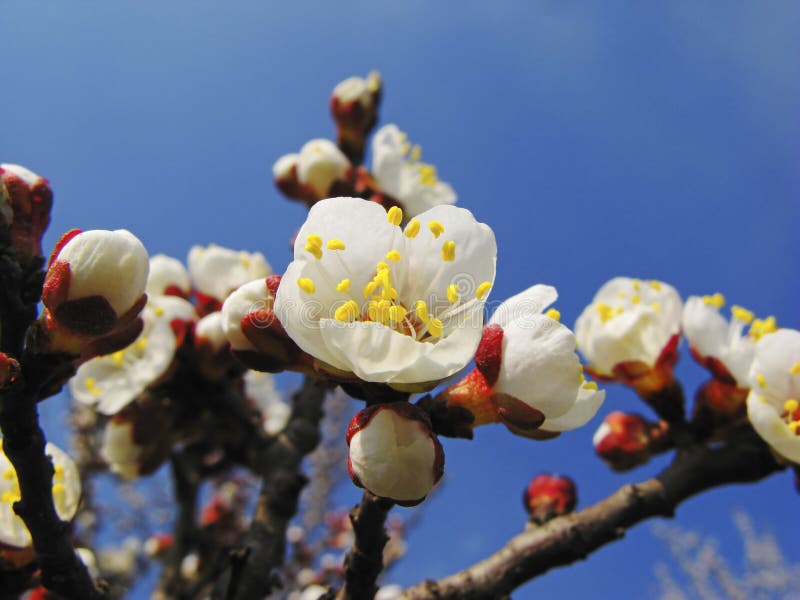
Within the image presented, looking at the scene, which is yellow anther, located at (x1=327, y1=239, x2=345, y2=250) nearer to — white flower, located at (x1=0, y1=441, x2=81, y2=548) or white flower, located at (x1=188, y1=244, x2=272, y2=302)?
white flower, located at (x1=0, y1=441, x2=81, y2=548)

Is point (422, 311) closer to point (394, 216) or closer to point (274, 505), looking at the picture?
point (394, 216)

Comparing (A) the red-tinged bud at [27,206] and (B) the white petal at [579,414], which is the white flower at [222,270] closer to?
(A) the red-tinged bud at [27,206]

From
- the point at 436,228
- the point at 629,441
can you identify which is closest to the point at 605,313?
the point at 629,441

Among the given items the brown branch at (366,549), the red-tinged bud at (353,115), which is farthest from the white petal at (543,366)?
the red-tinged bud at (353,115)

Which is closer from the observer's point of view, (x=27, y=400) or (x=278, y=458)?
(x=27, y=400)

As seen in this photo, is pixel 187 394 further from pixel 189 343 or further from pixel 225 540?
pixel 225 540

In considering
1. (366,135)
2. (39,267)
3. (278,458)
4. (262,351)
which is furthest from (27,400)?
(366,135)
